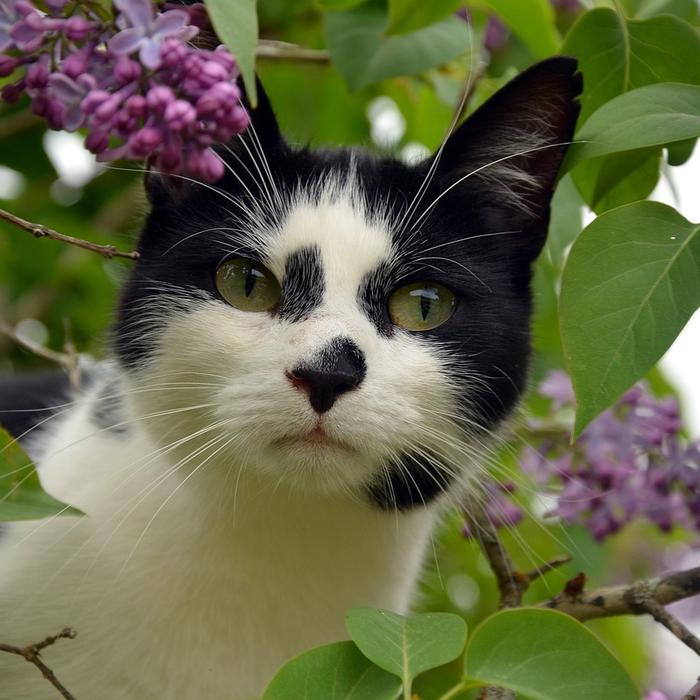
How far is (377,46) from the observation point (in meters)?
1.83

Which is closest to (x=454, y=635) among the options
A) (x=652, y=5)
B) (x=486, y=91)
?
(x=652, y=5)

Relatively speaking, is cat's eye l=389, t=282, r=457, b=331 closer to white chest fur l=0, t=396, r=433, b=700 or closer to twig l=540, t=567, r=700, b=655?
white chest fur l=0, t=396, r=433, b=700

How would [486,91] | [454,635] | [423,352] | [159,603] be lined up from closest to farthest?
[454,635]
[423,352]
[159,603]
[486,91]

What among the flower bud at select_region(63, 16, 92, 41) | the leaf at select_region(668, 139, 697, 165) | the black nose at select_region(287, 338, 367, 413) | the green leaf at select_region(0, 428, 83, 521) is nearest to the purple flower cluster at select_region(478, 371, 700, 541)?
the leaf at select_region(668, 139, 697, 165)

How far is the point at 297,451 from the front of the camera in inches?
58.4

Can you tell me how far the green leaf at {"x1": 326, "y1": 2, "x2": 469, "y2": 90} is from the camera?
1810 millimetres

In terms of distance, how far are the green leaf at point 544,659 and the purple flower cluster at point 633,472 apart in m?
0.70

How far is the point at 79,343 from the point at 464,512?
1415mm

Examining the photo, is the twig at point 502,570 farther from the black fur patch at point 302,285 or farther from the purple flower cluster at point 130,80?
the purple flower cluster at point 130,80

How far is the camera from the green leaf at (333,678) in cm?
114

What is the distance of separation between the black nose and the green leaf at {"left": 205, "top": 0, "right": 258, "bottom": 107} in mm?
428

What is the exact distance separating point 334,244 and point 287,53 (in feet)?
2.90

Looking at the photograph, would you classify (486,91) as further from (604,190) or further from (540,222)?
(604,190)

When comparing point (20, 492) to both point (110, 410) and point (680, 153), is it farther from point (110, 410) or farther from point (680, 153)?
point (680, 153)
